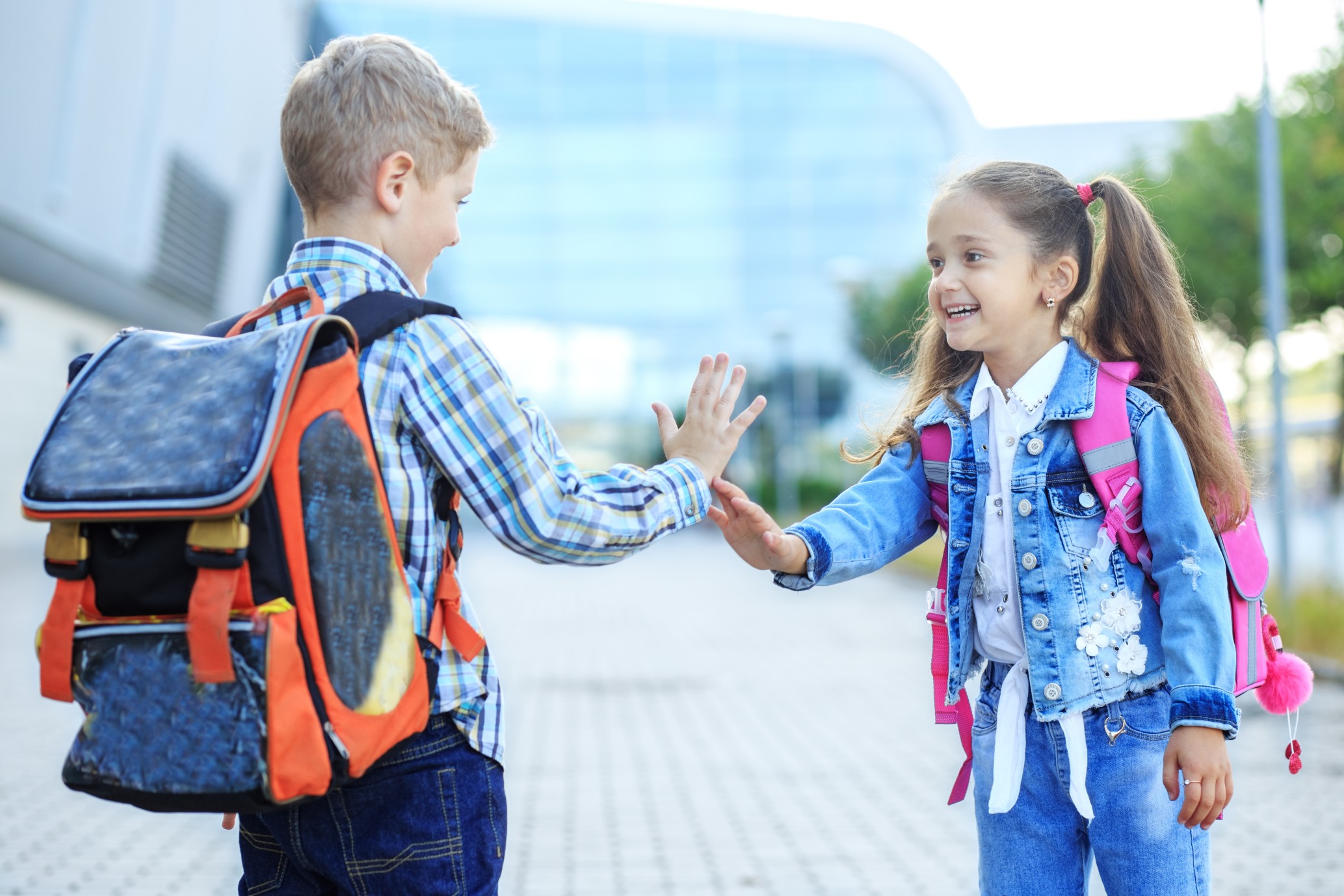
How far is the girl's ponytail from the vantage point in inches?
83.9

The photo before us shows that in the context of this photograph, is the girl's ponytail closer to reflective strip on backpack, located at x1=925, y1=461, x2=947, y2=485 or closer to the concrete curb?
reflective strip on backpack, located at x1=925, y1=461, x2=947, y2=485

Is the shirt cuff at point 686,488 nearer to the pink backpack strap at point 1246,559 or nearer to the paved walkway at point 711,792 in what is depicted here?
the pink backpack strap at point 1246,559

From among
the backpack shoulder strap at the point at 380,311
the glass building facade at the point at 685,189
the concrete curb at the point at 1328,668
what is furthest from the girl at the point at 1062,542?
the glass building facade at the point at 685,189

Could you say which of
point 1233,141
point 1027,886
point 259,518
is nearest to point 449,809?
point 259,518

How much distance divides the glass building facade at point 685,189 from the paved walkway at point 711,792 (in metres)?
27.8

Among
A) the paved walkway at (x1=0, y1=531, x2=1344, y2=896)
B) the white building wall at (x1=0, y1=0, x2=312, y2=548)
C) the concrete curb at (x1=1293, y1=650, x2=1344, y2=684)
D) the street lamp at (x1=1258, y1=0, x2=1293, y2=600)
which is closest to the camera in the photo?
the paved walkway at (x1=0, y1=531, x2=1344, y2=896)

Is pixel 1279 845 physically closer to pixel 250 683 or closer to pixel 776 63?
pixel 250 683

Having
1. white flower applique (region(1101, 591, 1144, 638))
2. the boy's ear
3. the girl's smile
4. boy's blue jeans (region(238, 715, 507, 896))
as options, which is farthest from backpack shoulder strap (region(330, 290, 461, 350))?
white flower applique (region(1101, 591, 1144, 638))

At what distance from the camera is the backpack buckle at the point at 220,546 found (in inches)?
58.5

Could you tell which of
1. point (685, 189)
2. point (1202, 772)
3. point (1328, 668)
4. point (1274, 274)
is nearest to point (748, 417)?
point (1202, 772)

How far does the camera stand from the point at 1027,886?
6.93 feet

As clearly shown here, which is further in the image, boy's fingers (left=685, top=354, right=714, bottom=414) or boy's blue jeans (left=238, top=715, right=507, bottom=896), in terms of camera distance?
boy's fingers (left=685, top=354, right=714, bottom=414)

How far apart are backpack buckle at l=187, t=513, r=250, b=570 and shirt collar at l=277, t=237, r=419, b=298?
45 cm

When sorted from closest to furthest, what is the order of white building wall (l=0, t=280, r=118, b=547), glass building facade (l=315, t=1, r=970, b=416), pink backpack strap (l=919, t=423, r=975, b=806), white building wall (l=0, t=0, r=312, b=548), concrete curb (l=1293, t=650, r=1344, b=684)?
pink backpack strap (l=919, t=423, r=975, b=806) < concrete curb (l=1293, t=650, r=1344, b=684) < white building wall (l=0, t=0, r=312, b=548) < white building wall (l=0, t=280, r=118, b=547) < glass building facade (l=315, t=1, r=970, b=416)
